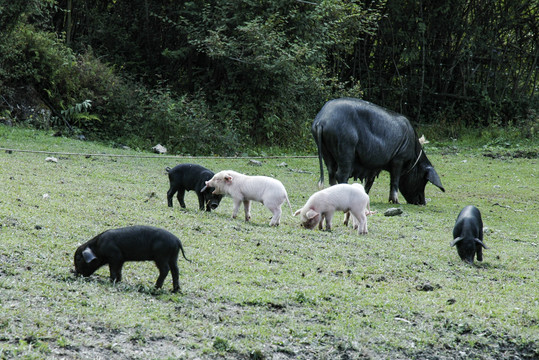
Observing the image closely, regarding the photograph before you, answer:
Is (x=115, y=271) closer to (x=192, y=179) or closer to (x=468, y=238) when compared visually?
(x=192, y=179)

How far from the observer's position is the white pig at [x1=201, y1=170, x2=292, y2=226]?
880 centimetres

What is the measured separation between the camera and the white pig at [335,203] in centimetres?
881

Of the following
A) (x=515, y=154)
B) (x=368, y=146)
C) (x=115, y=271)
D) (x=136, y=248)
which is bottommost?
(x=515, y=154)

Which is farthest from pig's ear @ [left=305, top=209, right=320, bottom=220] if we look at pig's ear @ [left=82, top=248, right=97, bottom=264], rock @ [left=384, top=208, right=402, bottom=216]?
pig's ear @ [left=82, top=248, right=97, bottom=264]

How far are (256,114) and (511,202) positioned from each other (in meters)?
8.82

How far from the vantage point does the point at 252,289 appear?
5949mm

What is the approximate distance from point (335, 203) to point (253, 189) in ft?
3.52

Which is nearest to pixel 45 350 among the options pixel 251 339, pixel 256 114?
pixel 251 339

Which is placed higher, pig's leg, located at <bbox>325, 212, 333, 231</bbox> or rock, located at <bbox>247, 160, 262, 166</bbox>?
pig's leg, located at <bbox>325, 212, 333, 231</bbox>

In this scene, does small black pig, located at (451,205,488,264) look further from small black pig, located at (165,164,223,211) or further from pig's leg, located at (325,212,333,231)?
small black pig, located at (165,164,223,211)

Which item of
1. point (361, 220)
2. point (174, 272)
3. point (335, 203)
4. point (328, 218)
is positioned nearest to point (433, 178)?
point (361, 220)

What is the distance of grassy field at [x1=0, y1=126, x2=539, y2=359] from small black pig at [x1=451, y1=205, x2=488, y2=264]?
0.13 m

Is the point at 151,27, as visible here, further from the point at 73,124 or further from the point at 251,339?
the point at 251,339

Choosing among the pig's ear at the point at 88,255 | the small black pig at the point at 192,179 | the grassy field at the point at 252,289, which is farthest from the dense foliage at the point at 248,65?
the pig's ear at the point at 88,255
